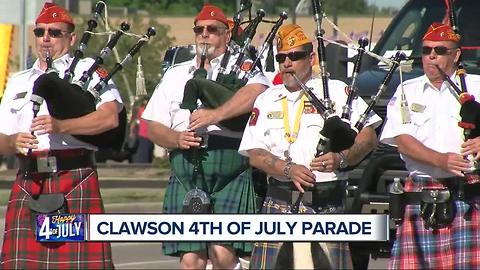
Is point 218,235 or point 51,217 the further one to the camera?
point 51,217

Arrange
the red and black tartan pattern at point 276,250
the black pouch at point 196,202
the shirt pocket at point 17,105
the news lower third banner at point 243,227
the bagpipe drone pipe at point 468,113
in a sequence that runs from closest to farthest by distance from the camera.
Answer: the news lower third banner at point 243,227, the bagpipe drone pipe at point 468,113, the red and black tartan pattern at point 276,250, the shirt pocket at point 17,105, the black pouch at point 196,202

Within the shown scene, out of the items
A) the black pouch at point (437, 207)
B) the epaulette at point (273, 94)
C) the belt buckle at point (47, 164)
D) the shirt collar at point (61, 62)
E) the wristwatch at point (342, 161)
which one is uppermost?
the shirt collar at point (61, 62)

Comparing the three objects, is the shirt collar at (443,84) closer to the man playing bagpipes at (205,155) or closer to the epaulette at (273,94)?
the epaulette at (273,94)

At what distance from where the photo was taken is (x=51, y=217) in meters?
7.78

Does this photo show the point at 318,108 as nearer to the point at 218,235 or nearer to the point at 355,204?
the point at 218,235

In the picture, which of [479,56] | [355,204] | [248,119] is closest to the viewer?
[248,119]

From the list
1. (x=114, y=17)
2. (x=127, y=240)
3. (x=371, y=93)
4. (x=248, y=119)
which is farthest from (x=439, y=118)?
(x=114, y=17)

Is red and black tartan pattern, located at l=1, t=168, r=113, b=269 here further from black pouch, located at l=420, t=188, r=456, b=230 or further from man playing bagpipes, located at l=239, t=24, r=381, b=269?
black pouch, located at l=420, t=188, r=456, b=230

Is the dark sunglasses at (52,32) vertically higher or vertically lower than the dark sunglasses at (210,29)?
lower

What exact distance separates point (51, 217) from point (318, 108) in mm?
1528

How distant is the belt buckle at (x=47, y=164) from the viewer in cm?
791

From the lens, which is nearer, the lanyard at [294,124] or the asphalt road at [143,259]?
the lanyard at [294,124]

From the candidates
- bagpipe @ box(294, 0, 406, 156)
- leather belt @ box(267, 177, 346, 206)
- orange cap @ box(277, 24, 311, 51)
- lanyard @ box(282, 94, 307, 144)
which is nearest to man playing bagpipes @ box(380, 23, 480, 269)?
bagpipe @ box(294, 0, 406, 156)

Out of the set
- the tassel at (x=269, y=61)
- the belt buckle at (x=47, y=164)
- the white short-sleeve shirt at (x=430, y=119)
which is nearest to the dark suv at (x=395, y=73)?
the tassel at (x=269, y=61)
